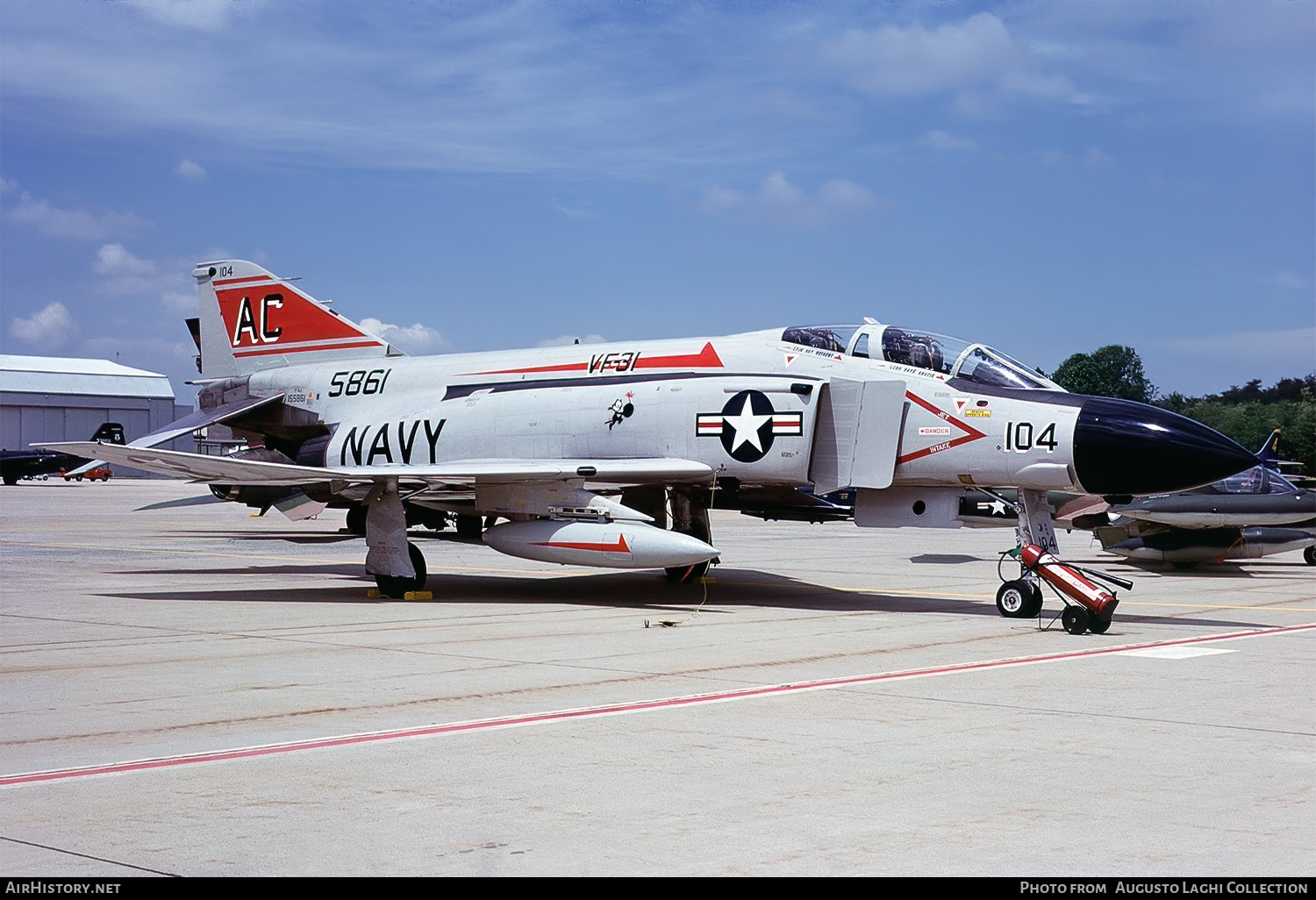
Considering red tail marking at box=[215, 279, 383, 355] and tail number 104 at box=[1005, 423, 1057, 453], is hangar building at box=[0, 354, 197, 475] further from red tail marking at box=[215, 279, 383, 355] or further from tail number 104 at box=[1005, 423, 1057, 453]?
tail number 104 at box=[1005, 423, 1057, 453]

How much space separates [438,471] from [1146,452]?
7.59 metres

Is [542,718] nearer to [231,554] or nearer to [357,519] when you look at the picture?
[231,554]

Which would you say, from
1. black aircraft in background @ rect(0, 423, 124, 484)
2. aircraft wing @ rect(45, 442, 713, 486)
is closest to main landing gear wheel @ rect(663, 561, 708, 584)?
aircraft wing @ rect(45, 442, 713, 486)

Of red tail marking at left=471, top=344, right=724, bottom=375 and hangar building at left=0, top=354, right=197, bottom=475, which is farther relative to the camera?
hangar building at left=0, top=354, right=197, bottom=475

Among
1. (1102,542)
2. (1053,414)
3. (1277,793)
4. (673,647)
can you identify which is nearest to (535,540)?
(673,647)

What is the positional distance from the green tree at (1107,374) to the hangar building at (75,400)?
68479 mm

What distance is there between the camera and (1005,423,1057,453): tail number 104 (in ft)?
42.3

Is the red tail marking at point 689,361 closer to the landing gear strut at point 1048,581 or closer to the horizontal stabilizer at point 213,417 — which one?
the landing gear strut at point 1048,581

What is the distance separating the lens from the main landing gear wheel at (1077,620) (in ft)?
38.6

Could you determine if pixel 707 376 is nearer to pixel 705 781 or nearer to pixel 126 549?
pixel 705 781

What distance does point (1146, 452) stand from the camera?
40.4 ft

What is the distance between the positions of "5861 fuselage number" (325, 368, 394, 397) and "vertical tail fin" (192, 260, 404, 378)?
0.89 m

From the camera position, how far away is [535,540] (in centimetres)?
1451

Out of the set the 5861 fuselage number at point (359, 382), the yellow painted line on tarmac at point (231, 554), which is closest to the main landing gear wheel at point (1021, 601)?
the yellow painted line on tarmac at point (231, 554)
